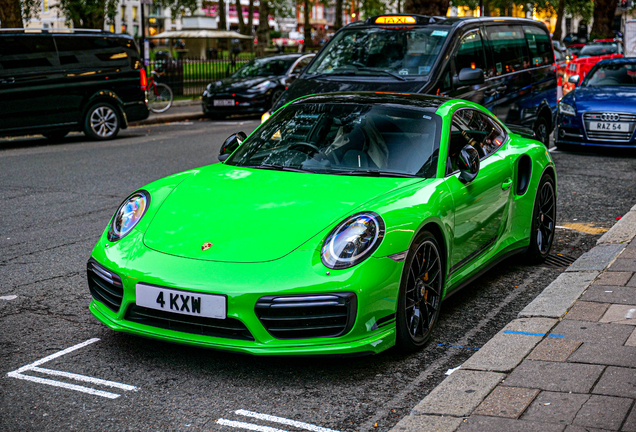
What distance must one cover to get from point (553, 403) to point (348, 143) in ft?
7.06

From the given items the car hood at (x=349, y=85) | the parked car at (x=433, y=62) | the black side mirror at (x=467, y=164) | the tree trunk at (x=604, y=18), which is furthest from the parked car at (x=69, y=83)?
the tree trunk at (x=604, y=18)

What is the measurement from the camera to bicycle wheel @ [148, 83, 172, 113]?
68.6 ft

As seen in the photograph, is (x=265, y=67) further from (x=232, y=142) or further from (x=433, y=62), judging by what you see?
(x=232, y=142)

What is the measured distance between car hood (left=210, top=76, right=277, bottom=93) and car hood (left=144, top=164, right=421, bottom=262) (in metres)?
15.0

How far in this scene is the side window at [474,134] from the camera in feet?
16.3

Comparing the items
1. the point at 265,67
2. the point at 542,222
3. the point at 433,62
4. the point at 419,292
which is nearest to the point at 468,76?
the point at 433,62

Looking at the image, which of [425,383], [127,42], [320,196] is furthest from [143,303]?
[127,42]

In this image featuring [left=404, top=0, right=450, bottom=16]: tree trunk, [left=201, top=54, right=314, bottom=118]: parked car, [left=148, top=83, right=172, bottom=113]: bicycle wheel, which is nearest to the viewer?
[left=201, top=54, right=314, bottom=118]: parked car

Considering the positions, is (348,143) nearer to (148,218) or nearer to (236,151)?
(236,151)

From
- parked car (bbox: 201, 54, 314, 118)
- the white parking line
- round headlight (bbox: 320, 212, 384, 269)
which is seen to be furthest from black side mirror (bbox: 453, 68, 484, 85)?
parked car (bbox: 201, 54, 314, 118)

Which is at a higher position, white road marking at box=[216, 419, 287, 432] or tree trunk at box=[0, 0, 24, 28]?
tree trunk at box=[0, 0, 24, 28]

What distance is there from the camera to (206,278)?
12.4ft

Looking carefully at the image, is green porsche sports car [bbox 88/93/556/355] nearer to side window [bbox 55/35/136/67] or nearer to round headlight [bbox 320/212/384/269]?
round headlight [bbox 320/212/384/269]

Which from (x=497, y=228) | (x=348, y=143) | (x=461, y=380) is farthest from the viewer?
(x=497, y=228)
